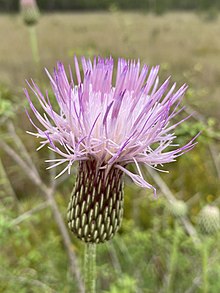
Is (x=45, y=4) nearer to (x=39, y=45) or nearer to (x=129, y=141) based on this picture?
(x=39, y=45)

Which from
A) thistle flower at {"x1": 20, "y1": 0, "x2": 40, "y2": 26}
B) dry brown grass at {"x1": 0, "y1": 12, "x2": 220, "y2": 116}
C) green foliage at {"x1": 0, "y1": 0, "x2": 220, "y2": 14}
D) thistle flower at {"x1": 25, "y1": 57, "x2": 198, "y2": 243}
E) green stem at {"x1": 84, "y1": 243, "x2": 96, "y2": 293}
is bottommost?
green stem at {"x1": 84, "y1": 243, "x2": 96, "y2": 293}

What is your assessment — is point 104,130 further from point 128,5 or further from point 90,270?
point 128,5

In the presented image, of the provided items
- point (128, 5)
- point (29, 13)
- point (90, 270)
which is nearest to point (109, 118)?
point (90, 270)

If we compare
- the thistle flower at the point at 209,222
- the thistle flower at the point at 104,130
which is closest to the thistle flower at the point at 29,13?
the thistle flower at the point at 209,222

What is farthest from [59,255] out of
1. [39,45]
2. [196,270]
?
[39,45]

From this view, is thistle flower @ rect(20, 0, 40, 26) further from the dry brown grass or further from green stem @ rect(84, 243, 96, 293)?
the dry brown grass

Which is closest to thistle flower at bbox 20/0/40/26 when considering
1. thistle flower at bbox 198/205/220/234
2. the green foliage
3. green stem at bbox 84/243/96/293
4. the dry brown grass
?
thistle flower at bbox 198/205/220/234

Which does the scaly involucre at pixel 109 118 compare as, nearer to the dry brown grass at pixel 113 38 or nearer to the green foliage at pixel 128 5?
the dry brown grass at pixel 113 38
